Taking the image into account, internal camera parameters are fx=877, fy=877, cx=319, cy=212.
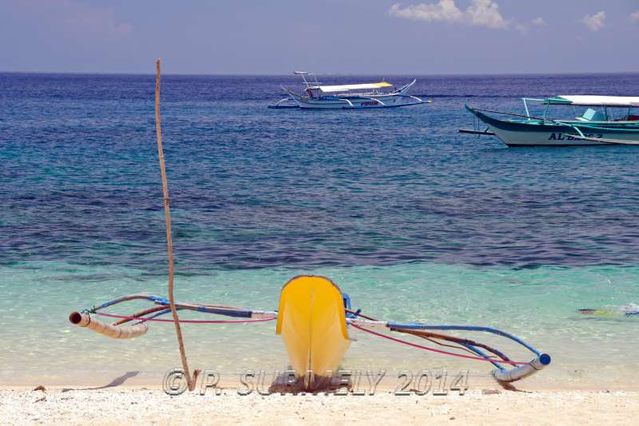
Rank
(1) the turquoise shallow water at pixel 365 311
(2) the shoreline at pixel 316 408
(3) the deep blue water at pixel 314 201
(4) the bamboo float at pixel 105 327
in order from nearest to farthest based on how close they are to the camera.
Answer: (2) the shoreline at pixel 316 408
(4) the bamboo float at pixel 105 327
(1) the turquoise shallow water at pixel 365 311
(3) the deep blue water at pixel 314 201

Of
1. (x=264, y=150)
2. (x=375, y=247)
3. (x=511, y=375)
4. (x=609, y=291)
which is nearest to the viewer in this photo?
(x=511, y=375)

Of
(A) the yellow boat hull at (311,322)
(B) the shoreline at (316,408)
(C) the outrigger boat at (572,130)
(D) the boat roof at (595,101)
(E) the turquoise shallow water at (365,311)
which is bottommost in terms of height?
(E) the turquoise shallow water at (365,311)

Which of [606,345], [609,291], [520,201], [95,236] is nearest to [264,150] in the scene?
[520,201]

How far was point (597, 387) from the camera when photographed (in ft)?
27.4

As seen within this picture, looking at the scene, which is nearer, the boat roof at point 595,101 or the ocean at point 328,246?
the ocean at point 328,246

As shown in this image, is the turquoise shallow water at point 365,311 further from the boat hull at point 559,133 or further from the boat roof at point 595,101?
the boat hull at point 559,133

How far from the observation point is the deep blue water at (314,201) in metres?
14.5

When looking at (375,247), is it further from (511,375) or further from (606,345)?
(511,375)

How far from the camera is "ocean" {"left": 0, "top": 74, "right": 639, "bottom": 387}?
31.2 ft

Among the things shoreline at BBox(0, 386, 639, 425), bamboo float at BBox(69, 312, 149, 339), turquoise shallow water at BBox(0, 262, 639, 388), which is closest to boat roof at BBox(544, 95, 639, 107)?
turquoise shallow water at BBox(0, 262, 639, 388)

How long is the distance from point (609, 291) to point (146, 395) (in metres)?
7.06

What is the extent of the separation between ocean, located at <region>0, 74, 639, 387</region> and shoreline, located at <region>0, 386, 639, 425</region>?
143 cm

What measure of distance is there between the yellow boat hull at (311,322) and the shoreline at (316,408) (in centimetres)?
54

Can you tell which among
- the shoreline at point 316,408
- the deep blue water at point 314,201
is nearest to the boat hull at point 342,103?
the deep blue water at point 314,201
